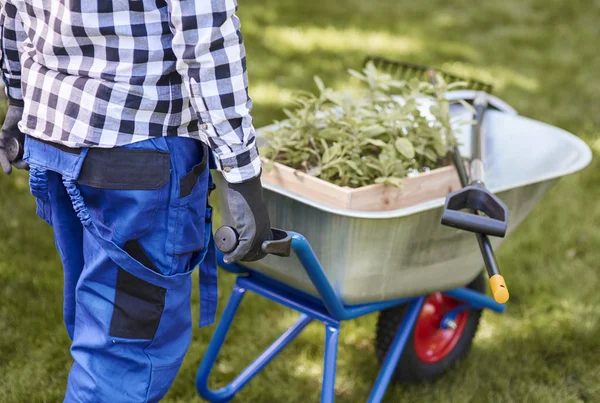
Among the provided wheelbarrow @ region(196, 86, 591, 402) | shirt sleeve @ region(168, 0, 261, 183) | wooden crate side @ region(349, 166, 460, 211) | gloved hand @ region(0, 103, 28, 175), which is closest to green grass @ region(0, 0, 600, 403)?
wheelbarrow @ region(196, 86, 591, 402)

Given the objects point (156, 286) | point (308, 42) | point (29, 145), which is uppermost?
point (29, 145)

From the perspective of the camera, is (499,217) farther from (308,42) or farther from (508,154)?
(308,42)

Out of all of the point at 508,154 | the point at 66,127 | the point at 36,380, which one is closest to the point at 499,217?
the point at 508,154

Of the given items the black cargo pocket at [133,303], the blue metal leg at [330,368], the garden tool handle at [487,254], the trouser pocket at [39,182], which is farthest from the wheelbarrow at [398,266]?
the trouser pocket at [39,182]

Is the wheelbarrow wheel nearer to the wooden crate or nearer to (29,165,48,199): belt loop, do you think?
the wooden crate

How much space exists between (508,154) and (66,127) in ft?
4.66

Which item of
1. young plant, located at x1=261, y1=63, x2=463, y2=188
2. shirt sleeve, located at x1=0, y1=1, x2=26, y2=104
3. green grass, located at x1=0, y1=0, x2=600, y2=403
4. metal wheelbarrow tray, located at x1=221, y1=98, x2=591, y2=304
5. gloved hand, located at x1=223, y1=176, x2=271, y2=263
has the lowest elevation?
green grass, located at x1=0, y1=0, x2=600, y2=403

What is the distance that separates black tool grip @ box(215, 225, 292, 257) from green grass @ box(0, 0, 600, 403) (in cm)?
95

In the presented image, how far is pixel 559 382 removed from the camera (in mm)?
2549

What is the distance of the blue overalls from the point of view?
1506mm

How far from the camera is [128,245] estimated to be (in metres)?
1.56

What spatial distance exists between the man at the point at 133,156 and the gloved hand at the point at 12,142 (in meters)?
0.16

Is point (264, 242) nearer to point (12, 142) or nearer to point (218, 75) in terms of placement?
point (218, 75)

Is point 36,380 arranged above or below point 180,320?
below
